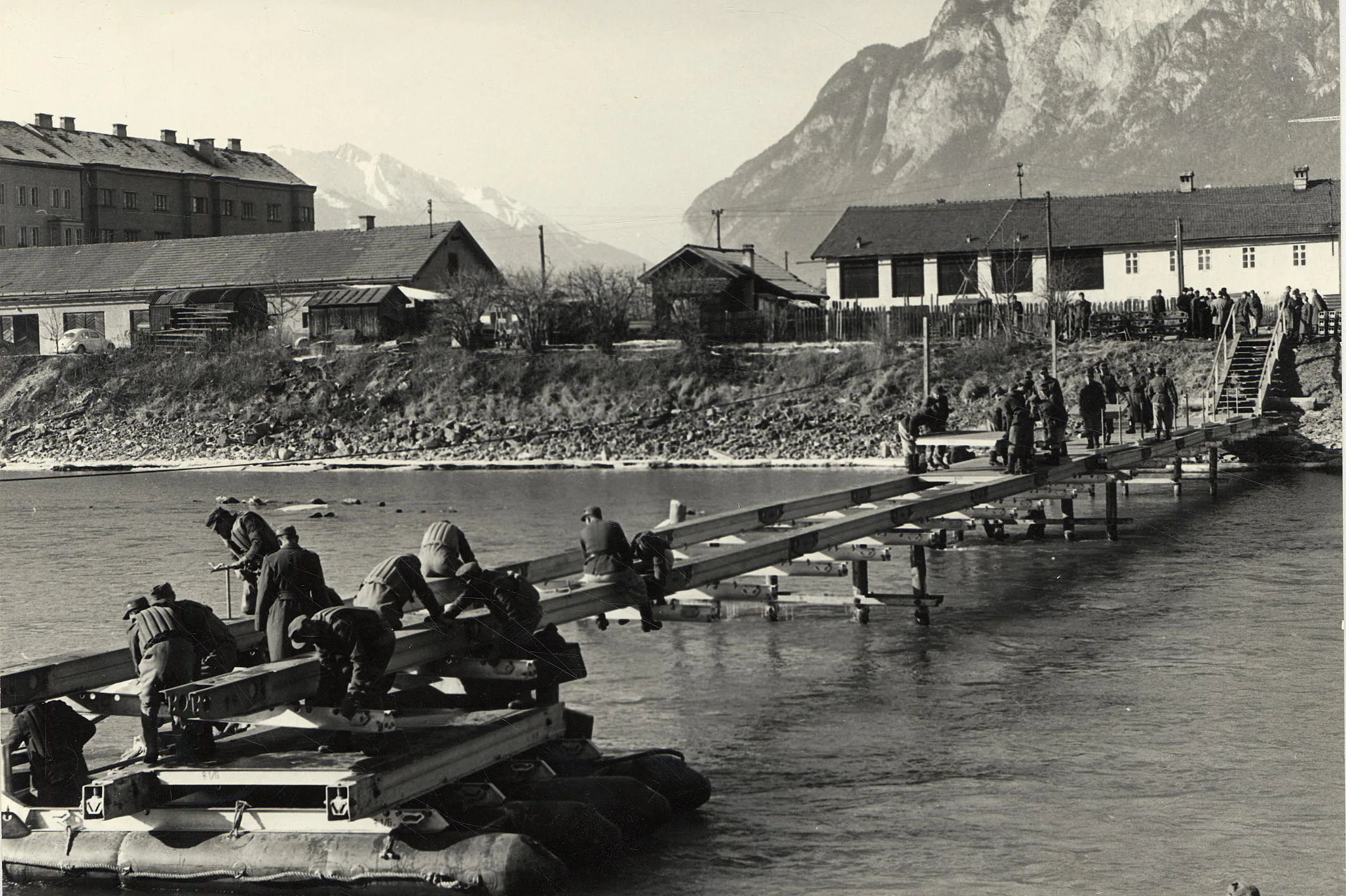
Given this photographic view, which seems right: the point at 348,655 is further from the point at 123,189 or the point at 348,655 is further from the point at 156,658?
the point at 123,189

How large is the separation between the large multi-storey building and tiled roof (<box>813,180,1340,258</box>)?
40638 mm

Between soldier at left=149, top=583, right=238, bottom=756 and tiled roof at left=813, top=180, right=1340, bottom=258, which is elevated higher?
tiled roof at left=813, top=180, right=1340, bottom=258

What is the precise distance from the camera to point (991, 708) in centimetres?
1697

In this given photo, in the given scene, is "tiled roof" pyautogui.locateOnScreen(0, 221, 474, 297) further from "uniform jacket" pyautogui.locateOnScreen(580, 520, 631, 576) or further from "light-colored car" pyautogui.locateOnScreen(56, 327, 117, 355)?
"uniform jacket" pyautogui.locateOnScreen(580, 520, 631, 576)

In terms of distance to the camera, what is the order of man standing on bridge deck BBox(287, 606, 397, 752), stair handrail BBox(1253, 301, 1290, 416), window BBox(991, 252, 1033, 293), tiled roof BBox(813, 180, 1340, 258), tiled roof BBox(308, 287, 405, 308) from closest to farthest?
man standing on bridge deck BBox(287, 606, 397, 752)
stair handrail BBox(1253, 301, 1290, 416)
tiled roof BBox(813, 180, 1340, 258)
window BBox(991, 252, 1033, 293)
tiled roof BBox(308, 287, 405, 308)

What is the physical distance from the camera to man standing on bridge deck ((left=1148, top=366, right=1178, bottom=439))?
37.4 m

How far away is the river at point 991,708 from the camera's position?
477 inches

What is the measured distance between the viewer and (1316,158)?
167 meters

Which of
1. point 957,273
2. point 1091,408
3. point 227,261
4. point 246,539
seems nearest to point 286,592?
point 246,539

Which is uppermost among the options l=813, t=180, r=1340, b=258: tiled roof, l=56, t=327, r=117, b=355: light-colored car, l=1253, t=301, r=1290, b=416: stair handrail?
l=813, t=180, r=1340, b=258: tiled roof

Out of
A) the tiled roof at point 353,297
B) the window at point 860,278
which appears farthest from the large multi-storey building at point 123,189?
the window at point 860,278

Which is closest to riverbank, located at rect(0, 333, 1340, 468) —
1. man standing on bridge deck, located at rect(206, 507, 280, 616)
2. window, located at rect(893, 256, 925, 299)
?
window, located at rect(893, 256, 925, 299)

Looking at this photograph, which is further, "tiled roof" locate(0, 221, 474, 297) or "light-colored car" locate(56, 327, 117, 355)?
"tiled roof" locate(0, 221, 474, 297)

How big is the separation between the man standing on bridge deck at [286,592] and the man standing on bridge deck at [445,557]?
131cm
